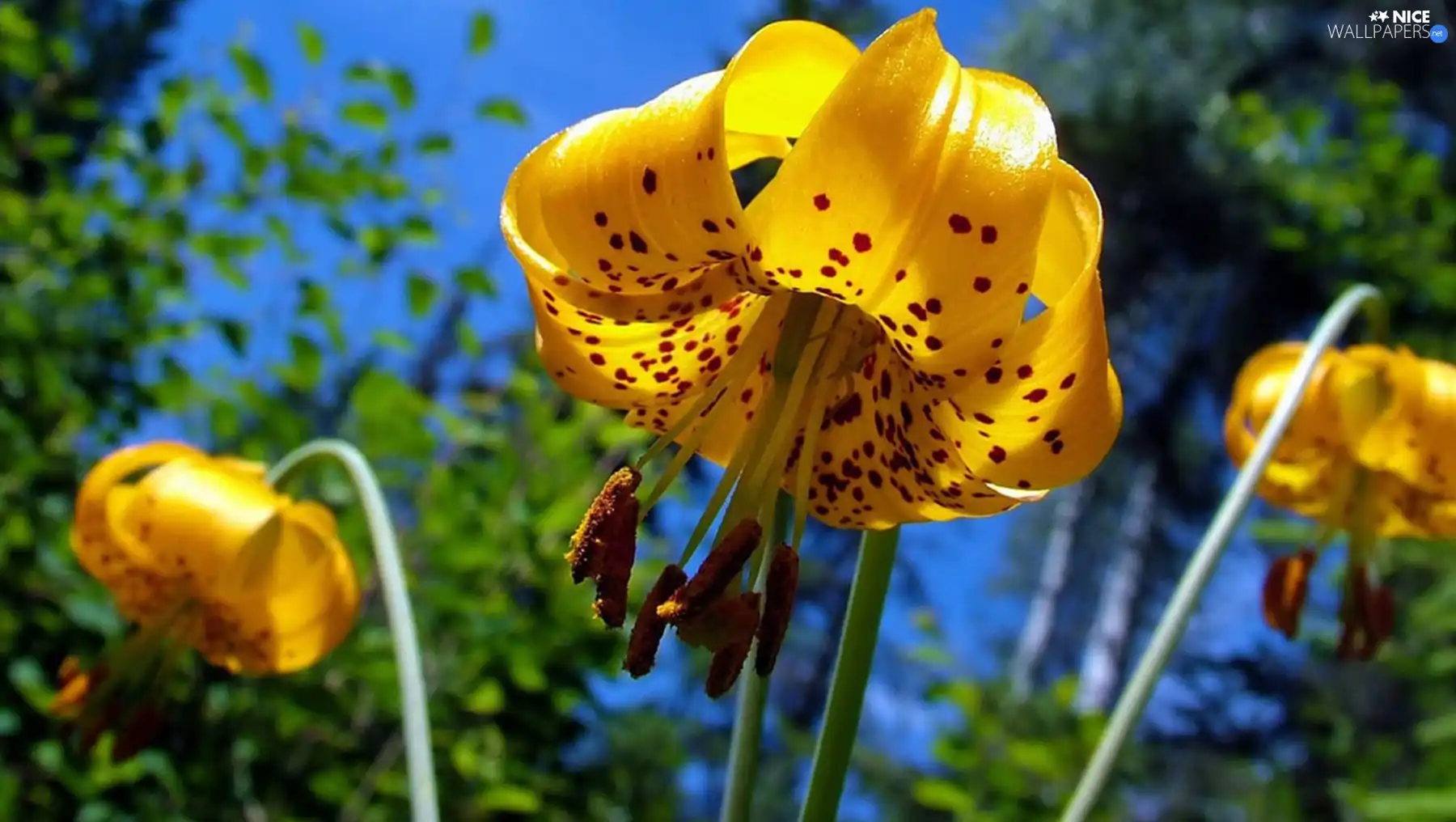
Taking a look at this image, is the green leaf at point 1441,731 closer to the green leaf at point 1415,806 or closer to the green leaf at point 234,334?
the green leaf at point 1415,806

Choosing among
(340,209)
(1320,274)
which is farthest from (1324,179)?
(1320,274)

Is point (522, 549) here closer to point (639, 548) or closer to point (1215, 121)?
point (639, 548)

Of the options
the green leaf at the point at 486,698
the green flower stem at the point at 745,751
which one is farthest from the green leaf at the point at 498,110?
the green flower stem at the point at 745,751

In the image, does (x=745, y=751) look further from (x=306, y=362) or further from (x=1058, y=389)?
(x=306, y=362)

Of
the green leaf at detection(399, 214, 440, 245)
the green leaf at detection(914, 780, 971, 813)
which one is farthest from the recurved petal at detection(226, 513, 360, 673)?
the green leaf at detection(914, 780, 971, 813)

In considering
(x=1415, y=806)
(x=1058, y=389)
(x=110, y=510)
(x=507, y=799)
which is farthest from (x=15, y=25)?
(x=1415, y=806)
